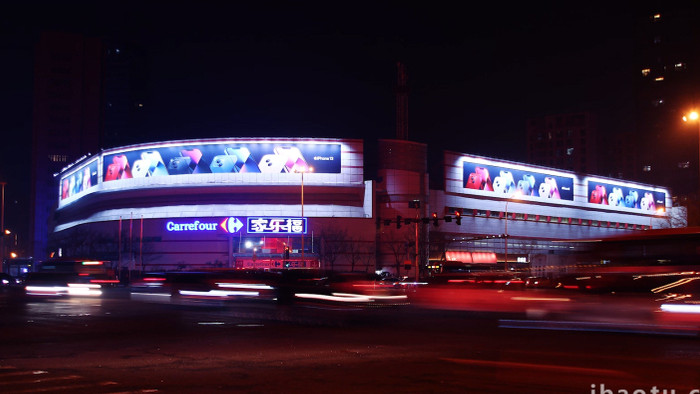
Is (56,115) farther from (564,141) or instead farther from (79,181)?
(564,141)

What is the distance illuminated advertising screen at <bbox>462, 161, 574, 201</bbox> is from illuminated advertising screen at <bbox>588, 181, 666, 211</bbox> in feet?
21.5

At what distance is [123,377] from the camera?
37.8 ft

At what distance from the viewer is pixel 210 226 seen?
8650 centimetres

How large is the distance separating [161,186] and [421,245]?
35857mm

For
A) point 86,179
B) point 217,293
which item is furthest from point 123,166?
point 217,293

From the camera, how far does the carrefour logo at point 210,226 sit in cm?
8619

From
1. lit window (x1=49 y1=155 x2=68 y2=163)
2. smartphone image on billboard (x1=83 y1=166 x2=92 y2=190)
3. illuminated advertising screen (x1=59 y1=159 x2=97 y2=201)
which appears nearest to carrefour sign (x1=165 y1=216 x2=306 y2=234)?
illuminated advertising screen (x1=59 y1=159 x2=97 y2=201)

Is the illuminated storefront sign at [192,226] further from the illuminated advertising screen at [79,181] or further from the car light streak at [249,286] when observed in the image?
the car light streak at [249,286]

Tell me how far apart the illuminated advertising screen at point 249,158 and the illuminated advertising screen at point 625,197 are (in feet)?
167

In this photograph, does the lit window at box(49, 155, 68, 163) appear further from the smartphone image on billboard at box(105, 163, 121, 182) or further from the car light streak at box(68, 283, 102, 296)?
the car light streak at box(68, 283, 102, 296)

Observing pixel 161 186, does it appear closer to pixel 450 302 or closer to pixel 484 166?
pixel 484 166

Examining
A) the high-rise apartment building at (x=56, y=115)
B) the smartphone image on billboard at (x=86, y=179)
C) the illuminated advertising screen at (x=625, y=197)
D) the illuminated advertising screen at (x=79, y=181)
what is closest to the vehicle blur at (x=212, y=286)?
the illuminated advertising screen at (x=79, y=181)

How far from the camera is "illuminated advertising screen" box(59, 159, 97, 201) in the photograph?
336 feet

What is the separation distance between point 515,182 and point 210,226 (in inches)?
1850
